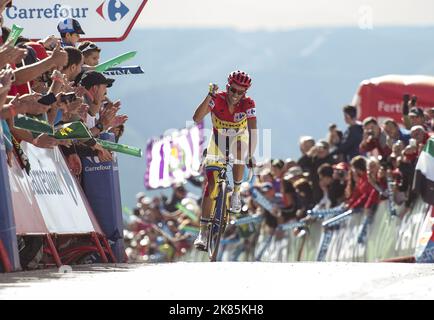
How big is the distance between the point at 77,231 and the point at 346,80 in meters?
47.2

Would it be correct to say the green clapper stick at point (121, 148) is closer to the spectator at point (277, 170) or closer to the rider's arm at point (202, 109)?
the rider's arm at point (202, 109)

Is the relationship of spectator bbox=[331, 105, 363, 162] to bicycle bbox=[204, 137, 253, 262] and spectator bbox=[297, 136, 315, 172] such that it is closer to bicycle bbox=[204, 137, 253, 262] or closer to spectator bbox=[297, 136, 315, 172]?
spectator bbox=[297, 136, 315, 172]

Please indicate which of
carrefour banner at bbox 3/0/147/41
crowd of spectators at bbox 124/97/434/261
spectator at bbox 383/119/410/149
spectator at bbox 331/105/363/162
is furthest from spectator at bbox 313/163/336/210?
carrefour banner at bbox 3/0/147/41

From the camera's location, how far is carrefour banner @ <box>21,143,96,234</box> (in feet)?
44.9

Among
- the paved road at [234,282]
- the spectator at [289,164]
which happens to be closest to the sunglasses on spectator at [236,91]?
the paved road at [234,282]

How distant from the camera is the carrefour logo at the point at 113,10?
17219mm

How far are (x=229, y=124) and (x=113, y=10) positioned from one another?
230 centimetres

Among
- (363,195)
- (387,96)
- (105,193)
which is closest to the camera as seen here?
(105,193)

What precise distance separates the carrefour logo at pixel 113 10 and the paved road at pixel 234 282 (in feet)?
15.6

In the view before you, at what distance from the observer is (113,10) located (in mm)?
17234

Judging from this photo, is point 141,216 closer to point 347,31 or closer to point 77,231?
point 77,231

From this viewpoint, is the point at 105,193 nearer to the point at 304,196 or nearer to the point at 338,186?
the point at 338,186

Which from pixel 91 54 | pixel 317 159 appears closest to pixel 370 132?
pixel 317 159
